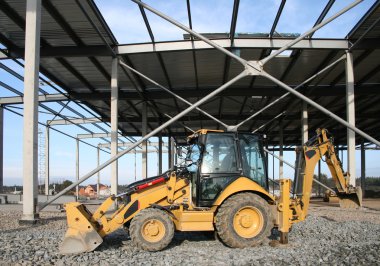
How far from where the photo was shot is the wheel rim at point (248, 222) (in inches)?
301

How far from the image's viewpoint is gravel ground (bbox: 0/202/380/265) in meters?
5.98

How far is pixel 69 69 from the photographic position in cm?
1792

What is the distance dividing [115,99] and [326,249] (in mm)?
11442

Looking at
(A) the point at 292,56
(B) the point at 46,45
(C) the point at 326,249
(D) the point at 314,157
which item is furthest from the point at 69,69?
(C) the point at 326,249

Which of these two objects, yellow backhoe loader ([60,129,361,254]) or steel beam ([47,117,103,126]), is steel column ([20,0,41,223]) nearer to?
yellow backhoe loader ([60,129,361,254])

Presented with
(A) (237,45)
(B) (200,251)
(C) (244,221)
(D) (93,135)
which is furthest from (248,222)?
(D) (93,135)

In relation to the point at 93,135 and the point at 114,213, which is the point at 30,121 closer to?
the point at 114,213

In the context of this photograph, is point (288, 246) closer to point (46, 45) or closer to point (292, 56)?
point (292, 56)

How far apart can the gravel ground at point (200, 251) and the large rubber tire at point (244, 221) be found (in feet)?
0.75

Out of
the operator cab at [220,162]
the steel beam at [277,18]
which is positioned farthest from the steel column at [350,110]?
the operator cab at [220,162]

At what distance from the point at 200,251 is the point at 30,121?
5790 millimetres

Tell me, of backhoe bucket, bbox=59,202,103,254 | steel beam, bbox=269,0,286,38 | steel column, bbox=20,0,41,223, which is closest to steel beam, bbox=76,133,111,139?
steel beam, bbox=269,0,286,38

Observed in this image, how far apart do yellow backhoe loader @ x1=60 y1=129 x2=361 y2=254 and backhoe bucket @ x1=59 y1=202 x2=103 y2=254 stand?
2cm

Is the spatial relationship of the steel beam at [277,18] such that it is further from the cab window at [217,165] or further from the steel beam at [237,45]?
the cab window at [217,165]
